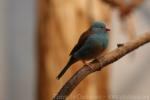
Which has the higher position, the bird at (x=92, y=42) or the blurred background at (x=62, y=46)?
the bird at (x=92, y=42)

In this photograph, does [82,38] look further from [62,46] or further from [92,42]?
[62,46]

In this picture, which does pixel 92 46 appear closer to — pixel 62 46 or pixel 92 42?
pixel 92 42

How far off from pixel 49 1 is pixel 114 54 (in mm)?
180

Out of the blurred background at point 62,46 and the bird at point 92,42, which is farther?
the blurred background at point 62,46

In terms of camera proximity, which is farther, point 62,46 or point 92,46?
point 62,46

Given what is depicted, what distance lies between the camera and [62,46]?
55 centimetres

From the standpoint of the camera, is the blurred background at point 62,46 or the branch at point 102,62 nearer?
the branch at point 102,62

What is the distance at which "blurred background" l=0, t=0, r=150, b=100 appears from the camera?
0.54 m

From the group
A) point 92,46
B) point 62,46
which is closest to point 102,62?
point 92,46

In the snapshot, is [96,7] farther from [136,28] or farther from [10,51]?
[10,51]

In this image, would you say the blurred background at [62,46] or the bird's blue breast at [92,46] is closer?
the bird's blue breast at [92,46]

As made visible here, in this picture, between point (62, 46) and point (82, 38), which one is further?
point (62, 46)

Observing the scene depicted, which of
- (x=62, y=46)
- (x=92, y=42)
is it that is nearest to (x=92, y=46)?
(x=92, y=42)

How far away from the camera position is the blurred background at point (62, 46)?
21.3 inches
